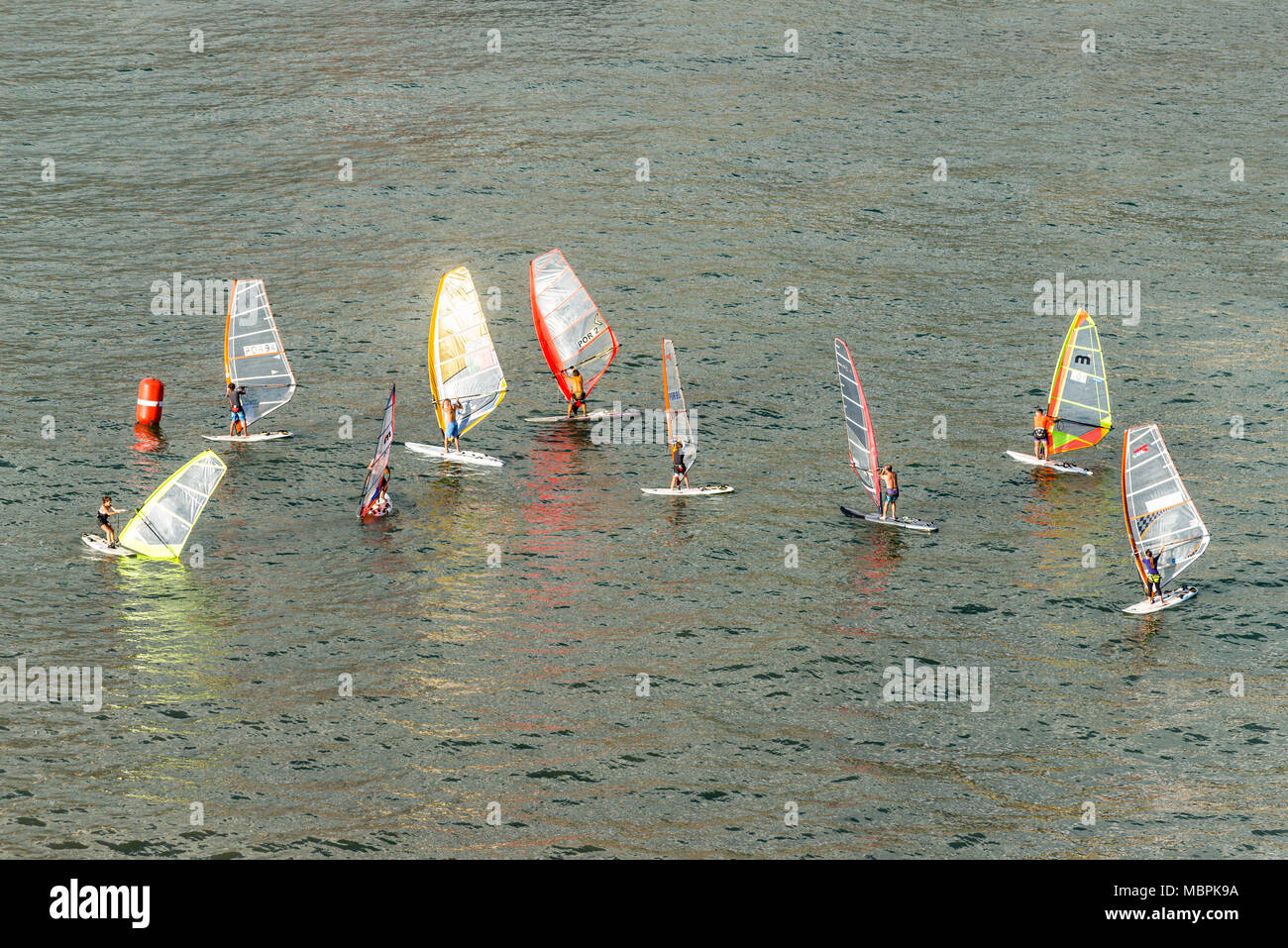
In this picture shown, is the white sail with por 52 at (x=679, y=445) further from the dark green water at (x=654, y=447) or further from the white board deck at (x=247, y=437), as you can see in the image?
the white board deck at (x=247, y=437)

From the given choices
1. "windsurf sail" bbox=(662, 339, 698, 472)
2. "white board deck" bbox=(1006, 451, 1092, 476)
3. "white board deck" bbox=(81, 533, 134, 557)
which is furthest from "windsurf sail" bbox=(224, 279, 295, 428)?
"white board deck" bbox=(1006, 451, 1092, 476)

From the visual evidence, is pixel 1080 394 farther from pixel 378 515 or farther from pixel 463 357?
pixel 378 515

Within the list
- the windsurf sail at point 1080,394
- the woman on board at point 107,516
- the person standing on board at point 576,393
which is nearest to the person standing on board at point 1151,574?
the windsurf sail at point 1080,394

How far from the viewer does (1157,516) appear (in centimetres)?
5497

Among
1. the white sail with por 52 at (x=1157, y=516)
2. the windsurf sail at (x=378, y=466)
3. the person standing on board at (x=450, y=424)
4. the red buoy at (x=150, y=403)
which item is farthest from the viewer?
the red buoy at (x=150, y=403)

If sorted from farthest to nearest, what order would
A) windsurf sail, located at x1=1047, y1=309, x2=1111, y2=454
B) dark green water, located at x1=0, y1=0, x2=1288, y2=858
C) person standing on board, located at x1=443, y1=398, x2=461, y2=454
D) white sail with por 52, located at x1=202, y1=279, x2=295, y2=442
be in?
white sail with por 52, located at x1=202, y1=279, x2=295, y2=442
windsurf sail, located at x1=1047, y1=309, x2=1111, y2=454
person standing on board, located at x1=443, y1=398, x2=461, y2=454
dark green water, located at x1=0, y1=0, x2=1288, y2=858

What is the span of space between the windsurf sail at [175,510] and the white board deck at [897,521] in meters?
25.5

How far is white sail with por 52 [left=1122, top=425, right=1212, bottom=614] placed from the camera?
2146 inches

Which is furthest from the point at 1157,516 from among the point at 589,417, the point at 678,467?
the point at 589,417

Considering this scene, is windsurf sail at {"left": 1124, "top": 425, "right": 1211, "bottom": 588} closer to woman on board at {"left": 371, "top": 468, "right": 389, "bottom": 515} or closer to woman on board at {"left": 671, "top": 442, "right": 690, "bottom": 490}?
woman on board at {"left": 671, "top": 442, "right": 690, "bottom": 490}

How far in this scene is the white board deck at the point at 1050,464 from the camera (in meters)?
65.7

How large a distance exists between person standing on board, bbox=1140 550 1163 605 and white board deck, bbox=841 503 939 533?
353 inches
